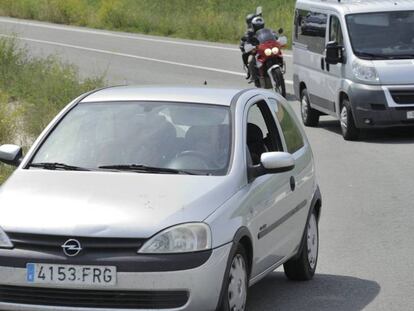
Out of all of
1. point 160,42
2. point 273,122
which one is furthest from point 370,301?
point 160,42

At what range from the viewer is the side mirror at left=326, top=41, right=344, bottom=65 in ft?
64.6

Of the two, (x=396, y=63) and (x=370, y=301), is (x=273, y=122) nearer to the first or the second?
(x=370, y=301)

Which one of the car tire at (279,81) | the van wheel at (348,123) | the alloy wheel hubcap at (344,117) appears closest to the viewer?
the van wheel at (348,123)

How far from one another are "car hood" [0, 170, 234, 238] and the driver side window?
107 cm

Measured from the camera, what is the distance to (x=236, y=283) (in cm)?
800

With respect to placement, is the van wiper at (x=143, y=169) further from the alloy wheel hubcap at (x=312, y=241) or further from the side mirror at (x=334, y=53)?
the side mirror at (x=334, y=53)

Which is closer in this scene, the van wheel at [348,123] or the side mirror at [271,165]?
the side mirror at [271,165]

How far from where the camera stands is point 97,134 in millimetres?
8891

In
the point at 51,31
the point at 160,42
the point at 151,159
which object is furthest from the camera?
the point at 51,31

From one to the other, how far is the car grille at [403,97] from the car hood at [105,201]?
11311 millimetres

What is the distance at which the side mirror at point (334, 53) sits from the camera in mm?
19703

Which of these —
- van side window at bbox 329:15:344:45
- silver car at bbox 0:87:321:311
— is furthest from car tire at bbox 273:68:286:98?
silver car at bbox 0:87:321:311

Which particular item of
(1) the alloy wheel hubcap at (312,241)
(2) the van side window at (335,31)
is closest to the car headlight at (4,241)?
(1) the alloy wheel hubcap at (312,241)

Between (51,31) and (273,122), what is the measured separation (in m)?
36.5
